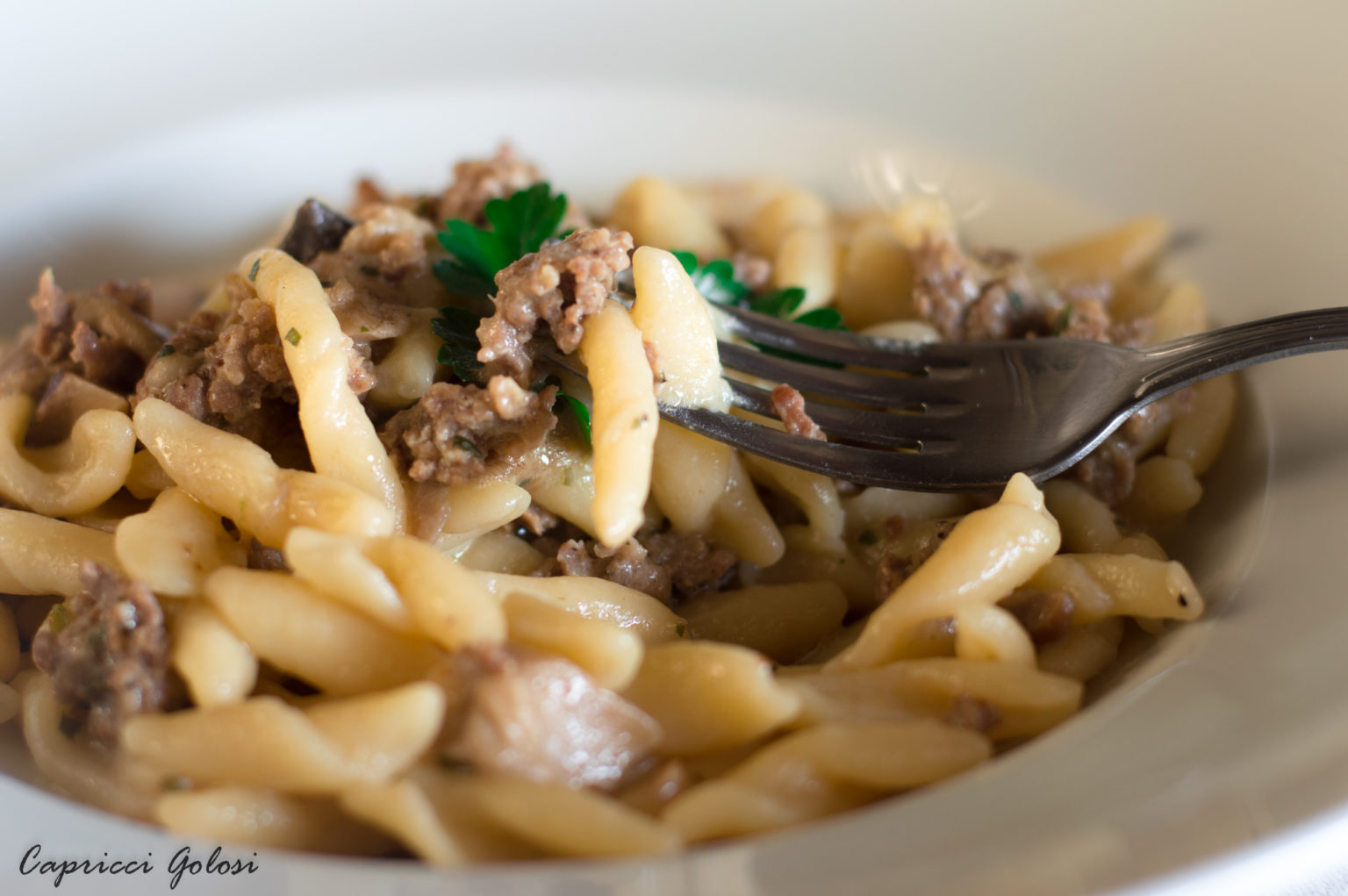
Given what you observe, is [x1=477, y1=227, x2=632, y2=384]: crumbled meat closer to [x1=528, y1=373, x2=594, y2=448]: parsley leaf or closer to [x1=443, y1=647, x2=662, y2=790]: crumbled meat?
[x1=528, y1=373, x2=594, y2=448]: parsley leaf

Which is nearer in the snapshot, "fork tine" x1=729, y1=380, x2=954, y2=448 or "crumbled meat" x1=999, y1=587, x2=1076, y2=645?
"crumbled meat" x1=999, y1=587, x2=1076, y2=645

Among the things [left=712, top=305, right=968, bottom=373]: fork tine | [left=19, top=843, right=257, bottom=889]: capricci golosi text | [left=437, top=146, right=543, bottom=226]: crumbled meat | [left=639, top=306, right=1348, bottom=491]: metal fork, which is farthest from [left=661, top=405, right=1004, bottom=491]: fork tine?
[left=19, top=843, right=257, bottom=889]: capricci golosi text

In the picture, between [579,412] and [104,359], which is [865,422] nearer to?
[579,412]

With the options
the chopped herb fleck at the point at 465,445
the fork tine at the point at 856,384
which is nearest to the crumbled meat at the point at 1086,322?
the fork tine at the point at 856,384

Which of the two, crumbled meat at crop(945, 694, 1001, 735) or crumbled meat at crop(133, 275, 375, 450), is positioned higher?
crumbled meat at crop(133, 275, 375, 450)

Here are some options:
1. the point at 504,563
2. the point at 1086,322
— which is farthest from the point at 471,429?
the point at 1086,322

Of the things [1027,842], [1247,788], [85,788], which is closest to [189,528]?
[85,788]
